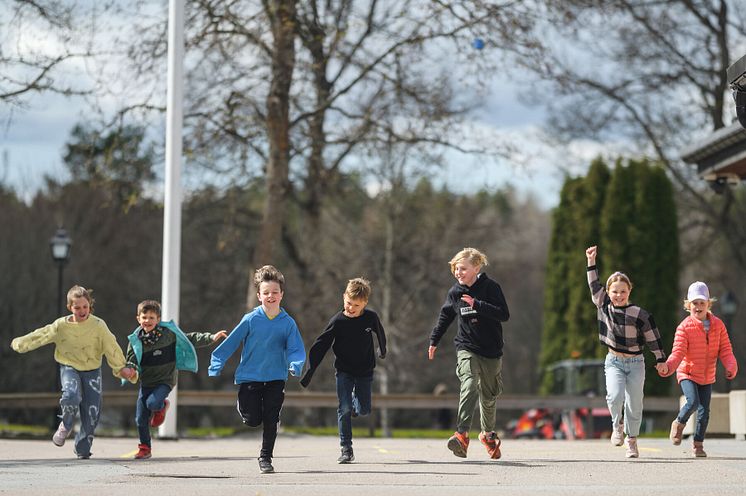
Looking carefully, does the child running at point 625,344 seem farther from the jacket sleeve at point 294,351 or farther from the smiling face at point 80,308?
the smiling face at point 80,308

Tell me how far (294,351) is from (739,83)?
19.2 feet

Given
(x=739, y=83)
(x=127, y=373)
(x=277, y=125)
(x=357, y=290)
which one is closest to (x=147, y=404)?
(x=127, y=373)

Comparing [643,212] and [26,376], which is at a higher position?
[643,212]

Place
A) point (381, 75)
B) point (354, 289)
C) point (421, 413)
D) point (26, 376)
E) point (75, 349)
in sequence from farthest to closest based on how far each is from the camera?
point (421, 413), point (26, 376), point (381, 75), point (75, 349), point (354, 289)

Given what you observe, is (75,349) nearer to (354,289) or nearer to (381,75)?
(354,289)

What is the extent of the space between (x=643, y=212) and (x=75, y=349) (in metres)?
→ 23.5

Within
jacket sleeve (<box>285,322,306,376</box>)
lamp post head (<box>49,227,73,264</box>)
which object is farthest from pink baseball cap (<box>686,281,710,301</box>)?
lamp post head (<box>49,227,73,264</box>)

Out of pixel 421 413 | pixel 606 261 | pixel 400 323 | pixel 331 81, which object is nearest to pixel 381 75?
pixel 331 81

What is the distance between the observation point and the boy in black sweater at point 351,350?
11.5 meters

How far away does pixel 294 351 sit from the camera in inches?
413

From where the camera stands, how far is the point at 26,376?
39562mm

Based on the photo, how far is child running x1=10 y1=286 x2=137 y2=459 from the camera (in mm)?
12562

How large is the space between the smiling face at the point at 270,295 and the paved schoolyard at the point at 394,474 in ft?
4.44

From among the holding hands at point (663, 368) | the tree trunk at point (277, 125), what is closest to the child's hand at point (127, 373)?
the holding hands at point (663, 368)
